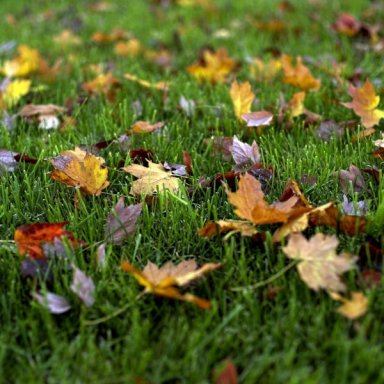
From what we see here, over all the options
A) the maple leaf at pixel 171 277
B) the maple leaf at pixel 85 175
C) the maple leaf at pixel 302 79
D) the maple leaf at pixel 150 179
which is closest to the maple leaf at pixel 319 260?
the maple leaf at pixel 171 277

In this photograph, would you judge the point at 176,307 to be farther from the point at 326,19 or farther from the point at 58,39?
the point at 326,19

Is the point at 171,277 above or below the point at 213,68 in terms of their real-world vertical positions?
above

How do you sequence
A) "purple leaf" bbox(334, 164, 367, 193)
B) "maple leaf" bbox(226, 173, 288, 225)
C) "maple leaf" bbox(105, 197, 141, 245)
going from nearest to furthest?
"maple leaf" bbox(226, 173, 288, 225) < "maple leaf" bbox(105, 197, 141, 245) < "purple leaf" bbox(334, 164, 367, 193)

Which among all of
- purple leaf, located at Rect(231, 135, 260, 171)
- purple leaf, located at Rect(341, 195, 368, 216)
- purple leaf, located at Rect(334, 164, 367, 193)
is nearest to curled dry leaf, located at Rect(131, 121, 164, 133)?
purple leaf, located at Rect(231, 135, 260, 171)

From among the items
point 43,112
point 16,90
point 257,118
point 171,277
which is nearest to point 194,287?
point 171,277

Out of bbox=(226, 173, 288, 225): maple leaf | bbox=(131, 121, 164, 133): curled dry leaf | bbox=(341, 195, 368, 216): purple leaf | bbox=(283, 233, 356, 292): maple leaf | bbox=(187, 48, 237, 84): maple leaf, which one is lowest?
bbox=(187, 48, 237, 84): maple leaf

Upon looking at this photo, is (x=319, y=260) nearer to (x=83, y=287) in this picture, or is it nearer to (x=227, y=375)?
(x=227, y=375)

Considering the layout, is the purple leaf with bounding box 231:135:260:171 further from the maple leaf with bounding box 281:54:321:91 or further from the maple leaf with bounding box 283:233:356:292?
the maple leaf with bounding box 281:54:321:91
